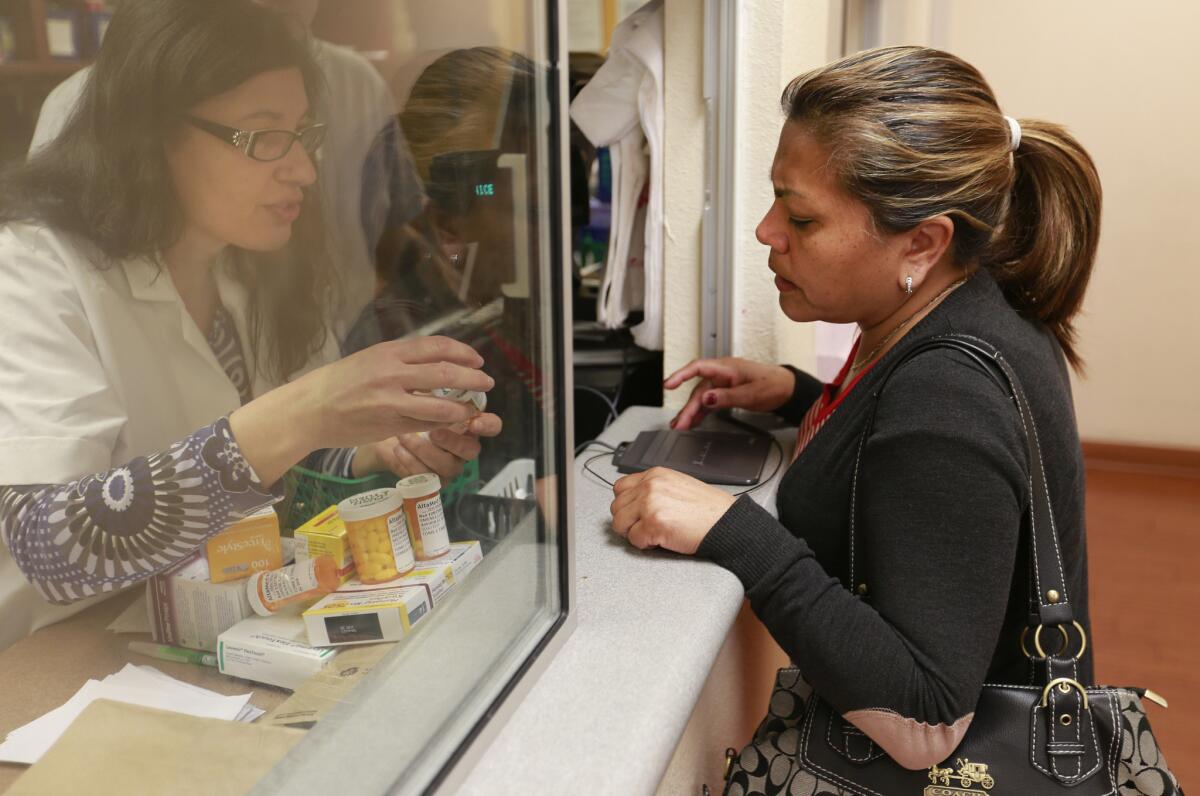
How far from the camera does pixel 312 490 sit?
55cm

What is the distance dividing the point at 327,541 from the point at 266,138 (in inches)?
10.3

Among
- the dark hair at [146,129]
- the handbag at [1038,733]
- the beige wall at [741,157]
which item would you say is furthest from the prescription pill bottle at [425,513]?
the beige wall at [741,157]

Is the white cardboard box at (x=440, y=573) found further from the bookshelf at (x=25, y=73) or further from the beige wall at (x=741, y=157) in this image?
the beige wall at (x=741, y=157)

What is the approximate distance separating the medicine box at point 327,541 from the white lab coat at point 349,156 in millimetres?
121

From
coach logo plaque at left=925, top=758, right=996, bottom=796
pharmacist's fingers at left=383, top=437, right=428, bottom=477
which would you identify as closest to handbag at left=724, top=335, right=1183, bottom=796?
coach logo plaque at left=925, top=758, right=996, bottom=796

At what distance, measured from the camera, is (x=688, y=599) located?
0.97m

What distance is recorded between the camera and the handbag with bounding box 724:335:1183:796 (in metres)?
0.96

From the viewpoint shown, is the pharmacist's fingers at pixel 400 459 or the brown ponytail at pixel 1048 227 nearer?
the pharmacist's fingers at pixel 400 459

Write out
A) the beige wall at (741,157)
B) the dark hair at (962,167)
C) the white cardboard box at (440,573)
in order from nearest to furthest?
the white cardboard box at (440,573), the dark hair at (962,167), the beige wall at (741,157)

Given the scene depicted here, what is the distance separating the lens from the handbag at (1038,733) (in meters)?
0.96

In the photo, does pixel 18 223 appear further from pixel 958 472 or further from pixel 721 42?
pixel 721 42

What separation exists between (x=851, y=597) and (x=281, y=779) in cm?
63

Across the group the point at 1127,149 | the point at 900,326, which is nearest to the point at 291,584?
the point at 900,326
